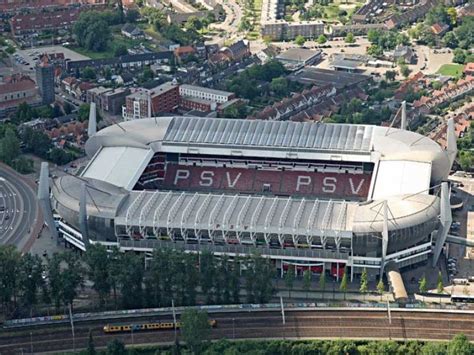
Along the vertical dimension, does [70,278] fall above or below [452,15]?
below

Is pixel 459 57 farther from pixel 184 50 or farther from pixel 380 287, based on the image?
pixel 380 287

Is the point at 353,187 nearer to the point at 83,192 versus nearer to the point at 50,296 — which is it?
the point at 83,192

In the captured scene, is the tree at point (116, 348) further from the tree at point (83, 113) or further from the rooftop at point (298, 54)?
the rooftop at point (298, 54)

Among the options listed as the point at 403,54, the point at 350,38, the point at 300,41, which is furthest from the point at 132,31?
the point at 403,54

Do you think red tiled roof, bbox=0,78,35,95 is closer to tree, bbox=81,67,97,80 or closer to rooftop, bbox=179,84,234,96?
tree, bbox=81,67,97,80

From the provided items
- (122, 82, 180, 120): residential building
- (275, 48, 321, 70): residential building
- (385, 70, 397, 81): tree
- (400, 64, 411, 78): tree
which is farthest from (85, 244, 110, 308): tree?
(400, 64, 411, 78): tree

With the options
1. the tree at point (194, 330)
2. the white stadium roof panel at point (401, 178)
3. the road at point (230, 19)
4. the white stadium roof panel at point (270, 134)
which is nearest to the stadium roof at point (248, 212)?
the white stadium roof panel at point (401, 178)
